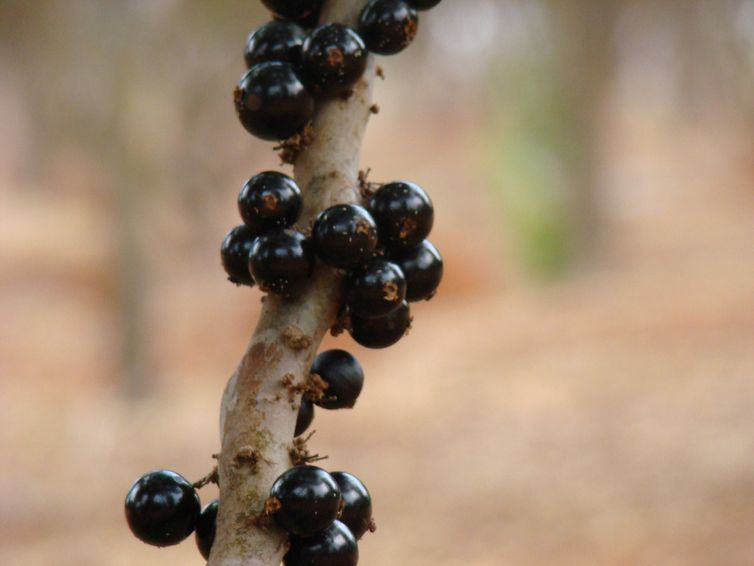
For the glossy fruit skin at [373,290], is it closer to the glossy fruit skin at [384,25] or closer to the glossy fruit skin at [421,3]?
the glossy fruit skin at [384,25]

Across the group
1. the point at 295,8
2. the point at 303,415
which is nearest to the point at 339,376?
the point at 303,415

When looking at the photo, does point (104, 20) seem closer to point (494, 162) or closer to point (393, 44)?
point (494, 162)

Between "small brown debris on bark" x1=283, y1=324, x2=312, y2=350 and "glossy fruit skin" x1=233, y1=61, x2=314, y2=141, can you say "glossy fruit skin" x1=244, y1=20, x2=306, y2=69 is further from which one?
"small brown debris on bark" x1=283, y1=324, x2=312, y2=350

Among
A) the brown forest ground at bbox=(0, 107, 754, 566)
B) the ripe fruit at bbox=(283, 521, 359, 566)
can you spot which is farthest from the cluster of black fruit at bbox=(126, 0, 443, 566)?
the brown forest ground at bbox=(0, 107, 754, 566)

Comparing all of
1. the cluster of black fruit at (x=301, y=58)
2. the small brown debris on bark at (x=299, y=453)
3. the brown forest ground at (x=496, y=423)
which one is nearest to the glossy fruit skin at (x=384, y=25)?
the cluster of black fruit at (x=301, y=58)

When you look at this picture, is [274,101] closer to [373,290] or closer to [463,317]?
[373,290]
